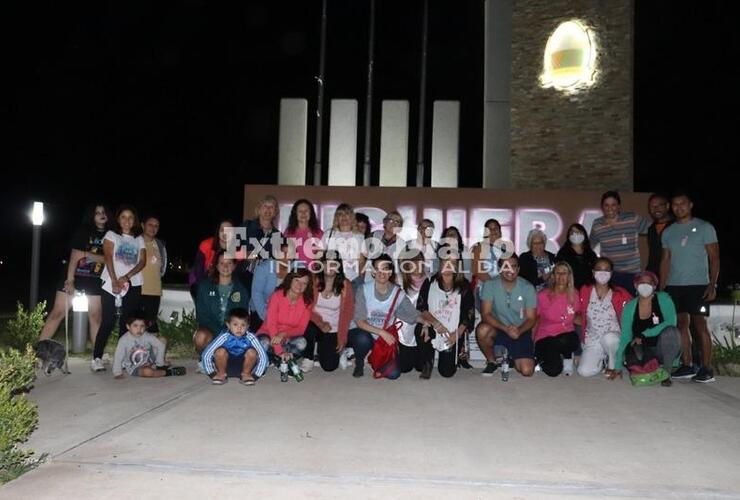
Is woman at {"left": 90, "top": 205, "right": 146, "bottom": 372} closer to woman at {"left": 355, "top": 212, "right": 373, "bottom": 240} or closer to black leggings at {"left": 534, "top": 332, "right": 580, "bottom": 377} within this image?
woman at {"left": 355, "top": 212, "right": 373, "bottom": 240}

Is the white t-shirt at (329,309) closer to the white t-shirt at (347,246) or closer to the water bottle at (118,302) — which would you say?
the white t-shirt at (347,246)

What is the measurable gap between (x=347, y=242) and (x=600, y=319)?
104 inches

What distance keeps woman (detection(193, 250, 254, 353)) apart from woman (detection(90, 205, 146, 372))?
63 centimetres

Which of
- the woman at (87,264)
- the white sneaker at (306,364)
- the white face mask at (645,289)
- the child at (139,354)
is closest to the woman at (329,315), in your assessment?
the white sneaker at (306,364)

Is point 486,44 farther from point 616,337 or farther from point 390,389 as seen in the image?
point 390,389

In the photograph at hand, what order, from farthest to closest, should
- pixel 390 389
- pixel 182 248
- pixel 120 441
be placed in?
pixel 182 248, pixel 390 389, pixel 120 441

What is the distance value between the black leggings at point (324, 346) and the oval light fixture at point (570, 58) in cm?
644

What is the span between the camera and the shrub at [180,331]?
8.16m

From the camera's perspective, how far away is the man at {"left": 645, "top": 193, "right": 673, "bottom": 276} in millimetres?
7000

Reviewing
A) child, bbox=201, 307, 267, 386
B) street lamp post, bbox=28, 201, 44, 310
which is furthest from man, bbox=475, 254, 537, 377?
street lamp post, bbox=28, 201, 44, 310

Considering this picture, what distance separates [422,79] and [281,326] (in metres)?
6.72

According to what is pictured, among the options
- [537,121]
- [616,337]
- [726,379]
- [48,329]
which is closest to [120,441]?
[48,329]

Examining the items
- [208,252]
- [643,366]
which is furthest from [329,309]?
[643,366]

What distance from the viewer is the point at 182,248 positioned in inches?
2044
